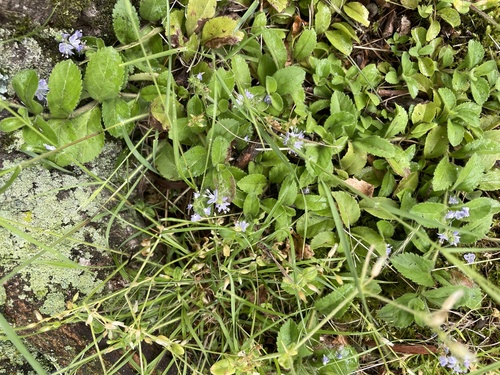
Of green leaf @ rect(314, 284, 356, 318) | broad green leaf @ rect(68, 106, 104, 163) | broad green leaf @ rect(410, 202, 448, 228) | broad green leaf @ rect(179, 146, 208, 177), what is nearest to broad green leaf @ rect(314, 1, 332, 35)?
broad green leaf @ rect(179, 146, 208, 177)

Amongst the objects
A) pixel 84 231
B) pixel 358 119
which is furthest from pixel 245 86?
pixel 84 231

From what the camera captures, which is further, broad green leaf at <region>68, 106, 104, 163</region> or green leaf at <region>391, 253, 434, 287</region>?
green leaf at <region>391, 253, 434, 287</region>

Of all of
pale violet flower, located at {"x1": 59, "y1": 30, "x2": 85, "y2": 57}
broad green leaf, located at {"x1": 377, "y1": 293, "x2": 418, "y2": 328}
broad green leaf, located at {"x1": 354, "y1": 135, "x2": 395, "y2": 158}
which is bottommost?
broad green leaf, located at {"x1": 377, "y1": 293, "x2": 418, "y2": 328}

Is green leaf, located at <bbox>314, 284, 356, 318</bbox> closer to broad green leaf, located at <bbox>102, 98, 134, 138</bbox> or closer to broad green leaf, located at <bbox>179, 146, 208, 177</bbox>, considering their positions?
broad green leaf, located at <bbox>179, 146, 208, 177</bbox>

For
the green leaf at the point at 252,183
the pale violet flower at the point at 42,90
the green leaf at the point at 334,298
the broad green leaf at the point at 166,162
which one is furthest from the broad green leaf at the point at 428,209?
the pale violet flower at the point at 42,90

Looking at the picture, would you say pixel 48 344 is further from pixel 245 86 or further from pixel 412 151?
pixel 412 151

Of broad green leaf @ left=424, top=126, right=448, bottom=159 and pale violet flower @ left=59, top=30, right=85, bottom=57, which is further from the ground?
pale violet flower @ left=59, top=30, right=85, bottom=57

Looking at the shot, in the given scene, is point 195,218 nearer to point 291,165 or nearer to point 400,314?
point 291,165
